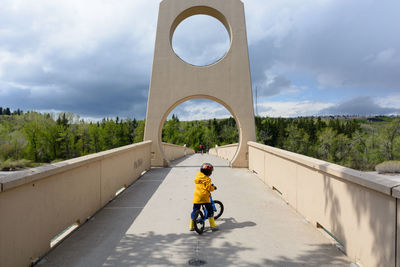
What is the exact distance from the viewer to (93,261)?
3662 millimetres

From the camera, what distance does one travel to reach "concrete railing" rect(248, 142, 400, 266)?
2.88m

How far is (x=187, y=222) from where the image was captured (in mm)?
5160

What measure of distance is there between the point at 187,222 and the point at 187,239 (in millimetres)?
786

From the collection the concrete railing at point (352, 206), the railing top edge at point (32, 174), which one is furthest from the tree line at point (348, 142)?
the railing top edge at point (32, 174)

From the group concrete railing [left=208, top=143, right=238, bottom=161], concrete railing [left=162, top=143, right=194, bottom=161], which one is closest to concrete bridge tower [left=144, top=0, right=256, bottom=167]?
concrete railing [left=162, top=143, right=194, bottom=161]

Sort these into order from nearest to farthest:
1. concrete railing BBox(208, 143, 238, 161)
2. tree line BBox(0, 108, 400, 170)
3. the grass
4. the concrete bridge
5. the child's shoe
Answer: the concrete bridge
the child's shoe
concrete railing BBox(208, 143, 238, 161)
the grass
tree line BBox(0, 108, 400, 170)

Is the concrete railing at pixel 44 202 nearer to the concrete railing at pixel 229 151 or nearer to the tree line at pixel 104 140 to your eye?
the concrete railing at pixel 229 151

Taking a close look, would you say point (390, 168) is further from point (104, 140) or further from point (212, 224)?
point (104, 140)

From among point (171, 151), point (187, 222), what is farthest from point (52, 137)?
point (187, 222)

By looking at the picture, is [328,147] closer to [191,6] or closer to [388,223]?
[191,6]

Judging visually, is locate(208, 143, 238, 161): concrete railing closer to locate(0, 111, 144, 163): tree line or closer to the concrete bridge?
the concrete bridge

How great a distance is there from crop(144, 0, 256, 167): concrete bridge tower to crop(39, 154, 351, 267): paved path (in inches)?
268

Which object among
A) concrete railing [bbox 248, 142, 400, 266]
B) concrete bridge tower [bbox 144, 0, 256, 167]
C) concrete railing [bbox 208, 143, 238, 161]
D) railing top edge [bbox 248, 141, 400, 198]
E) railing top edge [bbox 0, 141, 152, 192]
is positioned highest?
concrete bridge tower [bbox 144, 0, 256, 167]

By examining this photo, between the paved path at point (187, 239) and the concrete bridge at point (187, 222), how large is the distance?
0.01 m
